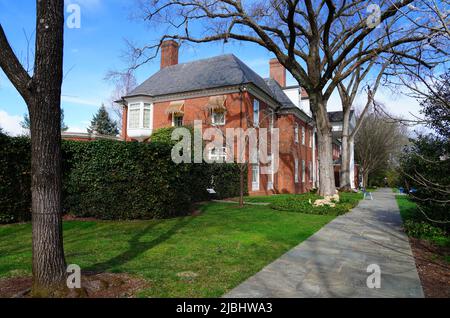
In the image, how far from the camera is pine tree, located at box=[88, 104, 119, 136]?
53281 mm

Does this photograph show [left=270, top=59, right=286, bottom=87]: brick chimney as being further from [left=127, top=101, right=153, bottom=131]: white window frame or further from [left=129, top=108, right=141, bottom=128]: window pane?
[left=129, top=108, right=141, bottom=128]: window pane

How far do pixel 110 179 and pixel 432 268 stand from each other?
8.90 m

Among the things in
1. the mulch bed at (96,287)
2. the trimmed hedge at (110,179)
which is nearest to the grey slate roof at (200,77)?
the trimmed hedge at (110,179)

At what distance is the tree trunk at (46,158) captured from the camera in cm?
376

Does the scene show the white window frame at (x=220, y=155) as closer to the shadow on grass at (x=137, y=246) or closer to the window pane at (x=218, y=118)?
the window pane at (x=218, y=118)

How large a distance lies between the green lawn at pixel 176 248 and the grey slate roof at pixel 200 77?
1418 cm

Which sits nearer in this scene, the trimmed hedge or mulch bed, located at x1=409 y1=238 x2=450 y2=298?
mulch bed, located at x1=409 y1=238 x2=450 y2=298

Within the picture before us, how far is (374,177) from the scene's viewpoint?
57094 millimetres

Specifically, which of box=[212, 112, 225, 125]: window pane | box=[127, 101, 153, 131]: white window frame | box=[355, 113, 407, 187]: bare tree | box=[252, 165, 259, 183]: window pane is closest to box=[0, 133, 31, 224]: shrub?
box=[212, 112, 225, 125]: window pane

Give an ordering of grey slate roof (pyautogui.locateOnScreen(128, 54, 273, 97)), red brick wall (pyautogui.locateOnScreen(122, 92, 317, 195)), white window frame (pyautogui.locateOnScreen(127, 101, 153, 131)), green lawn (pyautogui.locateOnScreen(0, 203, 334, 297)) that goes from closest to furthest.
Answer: green lawn (pyautogui.locateOnScreen(0, 203, 334, 297)) → red brick wall (pyautogui.locateOnScreen(122, 92, 317, 195)) → grey slate roof (pyautogui.locateOnScreen(128, 54, 273, 97)) → white window frame (pyautogui.locateOnScreen(127, 101, 153, 131))

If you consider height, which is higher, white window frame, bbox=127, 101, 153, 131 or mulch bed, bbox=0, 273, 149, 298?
white window frame, bbox=127, 101, 153, 131

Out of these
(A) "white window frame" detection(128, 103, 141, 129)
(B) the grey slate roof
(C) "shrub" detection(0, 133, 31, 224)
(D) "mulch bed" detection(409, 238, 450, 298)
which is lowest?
(D) "mulch bed" detection(409, 238, 450, 298)

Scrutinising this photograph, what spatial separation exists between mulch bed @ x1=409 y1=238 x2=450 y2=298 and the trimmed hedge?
722 cm
